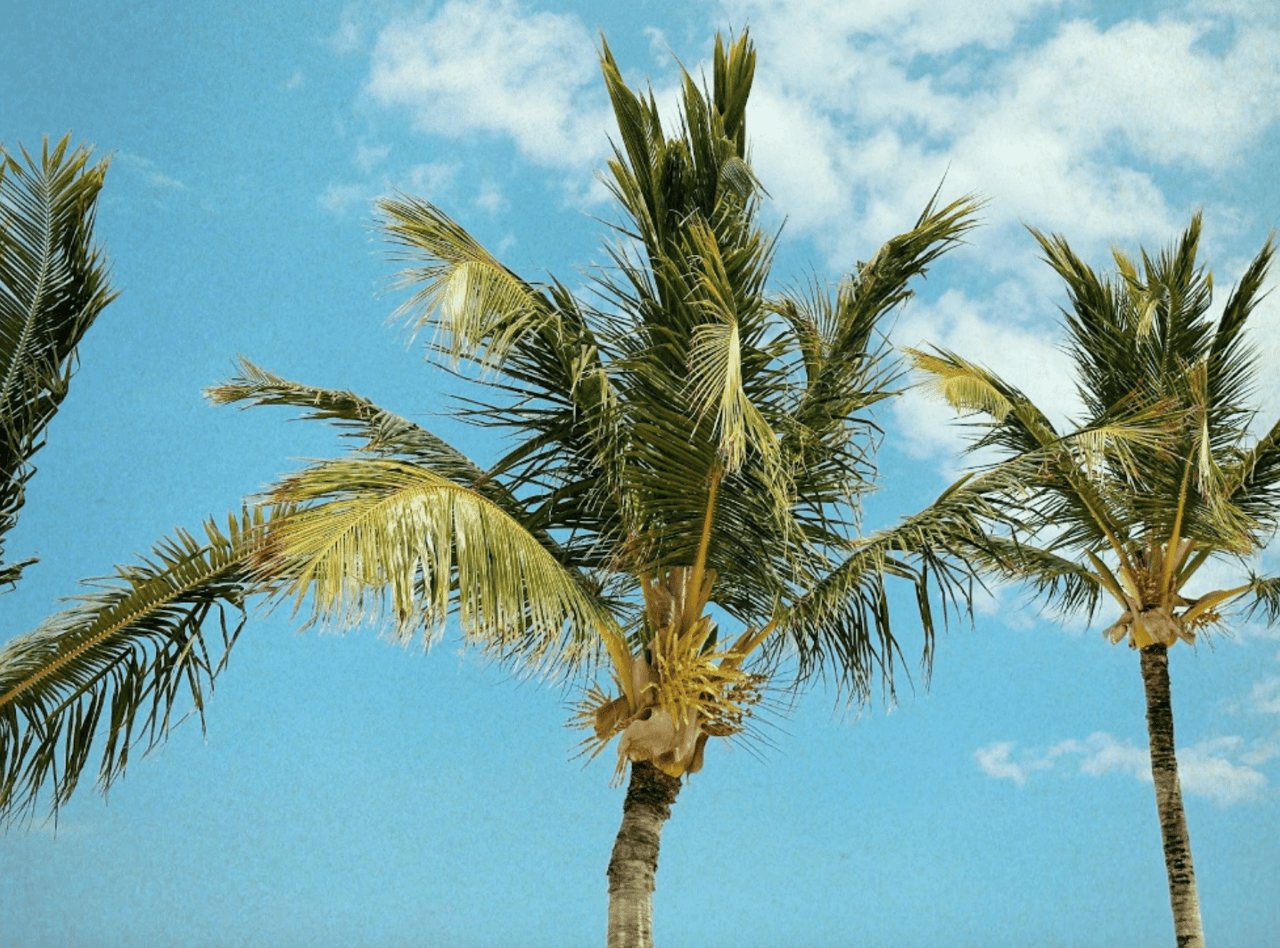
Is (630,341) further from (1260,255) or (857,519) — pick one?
(1260,255)

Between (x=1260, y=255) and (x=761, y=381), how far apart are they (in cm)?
553

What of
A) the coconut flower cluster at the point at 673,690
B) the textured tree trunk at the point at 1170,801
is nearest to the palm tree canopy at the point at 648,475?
the coconut flower cluster at the point at 673,690

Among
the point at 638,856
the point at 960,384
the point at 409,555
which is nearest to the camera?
the point at 409,555

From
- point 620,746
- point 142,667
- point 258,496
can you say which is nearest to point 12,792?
point 142,667

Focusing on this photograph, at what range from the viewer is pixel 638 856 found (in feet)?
23.4

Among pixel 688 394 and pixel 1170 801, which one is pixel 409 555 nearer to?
pixel 688 394

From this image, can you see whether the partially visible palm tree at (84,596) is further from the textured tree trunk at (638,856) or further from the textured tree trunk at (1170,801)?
the textured tree trunk at (1170,801)

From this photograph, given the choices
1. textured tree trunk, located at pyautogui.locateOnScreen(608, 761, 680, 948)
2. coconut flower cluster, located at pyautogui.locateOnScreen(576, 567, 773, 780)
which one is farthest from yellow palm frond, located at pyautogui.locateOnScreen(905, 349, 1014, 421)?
textured tree trunk, located at pyautogui.locateOnScreen(608, 761, 680, 948)

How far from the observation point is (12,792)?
5902 mm

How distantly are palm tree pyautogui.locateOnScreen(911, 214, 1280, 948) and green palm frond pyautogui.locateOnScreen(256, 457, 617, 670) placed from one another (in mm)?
4198

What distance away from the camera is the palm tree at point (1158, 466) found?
31.4ft

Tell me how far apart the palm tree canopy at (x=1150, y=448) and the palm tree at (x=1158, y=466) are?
0.01m

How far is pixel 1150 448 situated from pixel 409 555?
600 centimetres

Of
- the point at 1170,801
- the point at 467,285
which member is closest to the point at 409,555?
the point at 467,285
